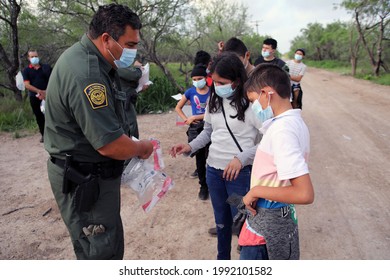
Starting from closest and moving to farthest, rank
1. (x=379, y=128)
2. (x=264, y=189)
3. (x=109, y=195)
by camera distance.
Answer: (x=264, y=189) < (x=109, y=195) < (x=379, y=128)

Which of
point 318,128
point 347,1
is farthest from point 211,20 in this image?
point 318,128

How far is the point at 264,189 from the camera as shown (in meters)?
1.43

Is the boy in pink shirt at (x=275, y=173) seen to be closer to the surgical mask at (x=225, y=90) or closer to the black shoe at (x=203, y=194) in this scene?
the surgical mask at (x=225, y=90)

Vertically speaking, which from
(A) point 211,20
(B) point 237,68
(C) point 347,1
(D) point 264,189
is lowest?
(D) point 264,189

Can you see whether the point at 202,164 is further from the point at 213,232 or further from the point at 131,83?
the point at 131,83

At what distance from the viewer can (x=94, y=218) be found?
6.22 ft

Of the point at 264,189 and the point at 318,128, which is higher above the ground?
the point at 264,189

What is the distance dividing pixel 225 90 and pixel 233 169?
563mm

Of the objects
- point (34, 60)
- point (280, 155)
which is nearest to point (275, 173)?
point (280, 155)

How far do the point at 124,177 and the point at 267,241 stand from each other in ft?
3.52

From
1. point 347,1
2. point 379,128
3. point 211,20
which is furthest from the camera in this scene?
point 347,1

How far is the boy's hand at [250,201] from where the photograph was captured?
58.8 inches

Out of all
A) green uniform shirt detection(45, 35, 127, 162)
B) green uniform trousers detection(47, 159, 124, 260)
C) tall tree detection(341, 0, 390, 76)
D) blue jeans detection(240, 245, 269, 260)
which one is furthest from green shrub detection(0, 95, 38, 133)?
tall tree detection(341, 0, 390, 76)

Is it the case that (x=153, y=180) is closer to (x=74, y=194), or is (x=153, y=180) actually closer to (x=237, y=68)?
(x=74, y=194)
